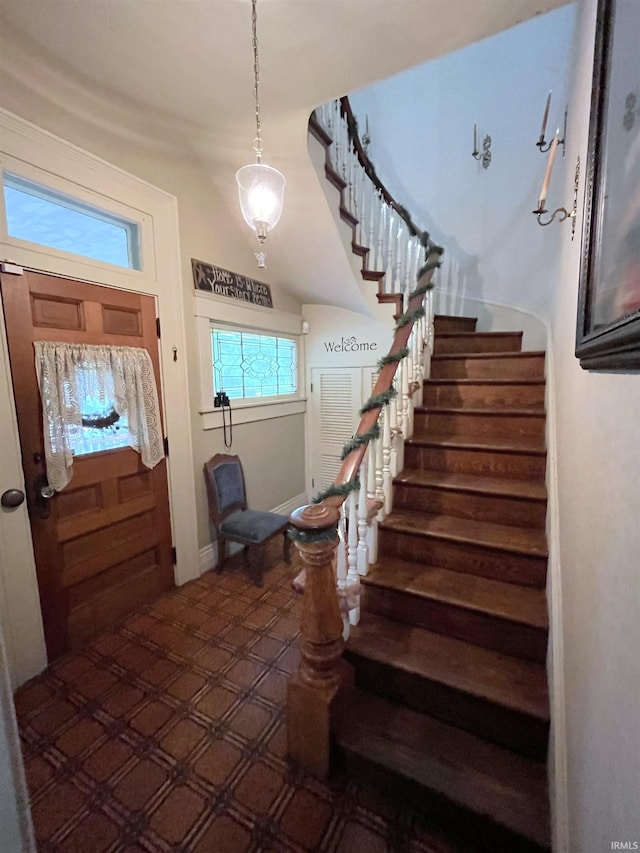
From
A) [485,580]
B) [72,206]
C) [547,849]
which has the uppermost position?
[72,206]

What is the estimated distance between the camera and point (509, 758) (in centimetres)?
123

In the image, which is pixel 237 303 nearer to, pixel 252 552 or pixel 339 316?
pixel 339 316

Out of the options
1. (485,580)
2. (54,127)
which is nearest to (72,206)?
(54,127)

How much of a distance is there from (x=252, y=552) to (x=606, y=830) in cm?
226

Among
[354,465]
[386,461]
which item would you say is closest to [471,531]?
[386,461]

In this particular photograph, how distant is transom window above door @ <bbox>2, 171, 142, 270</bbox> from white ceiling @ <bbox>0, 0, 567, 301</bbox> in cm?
47

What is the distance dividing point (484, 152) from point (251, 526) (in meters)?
3.66

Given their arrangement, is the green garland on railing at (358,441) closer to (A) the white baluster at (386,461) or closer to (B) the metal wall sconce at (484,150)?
(A) the white baluster at (386,461)

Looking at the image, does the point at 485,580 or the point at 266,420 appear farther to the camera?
the point at 266,420

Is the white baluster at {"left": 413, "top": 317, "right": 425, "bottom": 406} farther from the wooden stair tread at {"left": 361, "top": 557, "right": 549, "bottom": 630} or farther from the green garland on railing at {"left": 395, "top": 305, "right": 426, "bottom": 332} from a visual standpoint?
the wooden stair tread at {"left": 361, "top": 557, "right": 549, "bottom": 630}

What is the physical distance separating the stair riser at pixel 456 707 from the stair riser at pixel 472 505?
801 millimetres

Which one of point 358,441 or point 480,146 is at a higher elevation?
point 480,146

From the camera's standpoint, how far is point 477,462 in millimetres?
2039

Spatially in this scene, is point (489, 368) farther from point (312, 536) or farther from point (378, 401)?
point (312, 536)
